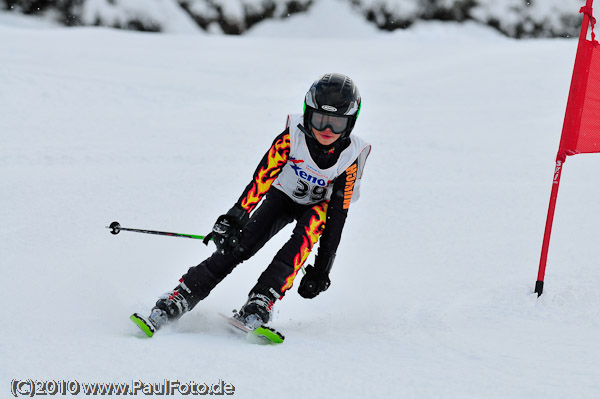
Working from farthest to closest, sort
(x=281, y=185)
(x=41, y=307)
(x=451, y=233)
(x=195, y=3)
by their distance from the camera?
(x=195, y=3) → (x=451, y=233) → (x=281, y=185) → (x=41, y=307)

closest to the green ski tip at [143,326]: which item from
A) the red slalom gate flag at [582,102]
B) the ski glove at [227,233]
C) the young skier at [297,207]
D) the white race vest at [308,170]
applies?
the young skier at [297,207]

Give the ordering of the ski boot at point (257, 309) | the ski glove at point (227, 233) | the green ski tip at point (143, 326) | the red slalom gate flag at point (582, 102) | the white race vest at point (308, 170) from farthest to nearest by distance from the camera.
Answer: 1. the red slalom gate flag at point (582, 102)
2. the white race vest at point (308, 170)
3. the ski glove at point (227, 233)
4. the ski boot at point (257, 309)
5. the green ski tip at point (143, 326)

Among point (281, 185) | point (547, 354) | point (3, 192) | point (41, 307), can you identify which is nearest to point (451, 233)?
point (281, 185)

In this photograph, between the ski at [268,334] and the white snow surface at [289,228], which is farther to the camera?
the ski at [268,334]

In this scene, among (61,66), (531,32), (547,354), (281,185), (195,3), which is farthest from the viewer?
(531,32)

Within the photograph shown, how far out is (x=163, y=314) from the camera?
2.90m

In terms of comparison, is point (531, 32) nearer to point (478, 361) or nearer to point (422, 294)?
point (422, 294)

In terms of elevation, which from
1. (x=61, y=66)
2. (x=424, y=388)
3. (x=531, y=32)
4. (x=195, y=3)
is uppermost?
(x=531, y=32)

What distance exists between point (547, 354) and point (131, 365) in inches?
70.8

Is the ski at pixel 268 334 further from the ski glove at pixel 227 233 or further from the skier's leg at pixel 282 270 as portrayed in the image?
the ski glove at pixel 227 233

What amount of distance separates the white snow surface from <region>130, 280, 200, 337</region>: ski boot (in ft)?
0.29

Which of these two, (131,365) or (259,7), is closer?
(131,365)

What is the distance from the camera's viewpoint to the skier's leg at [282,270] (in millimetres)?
2986

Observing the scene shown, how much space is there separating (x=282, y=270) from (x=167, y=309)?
1.96 ft
